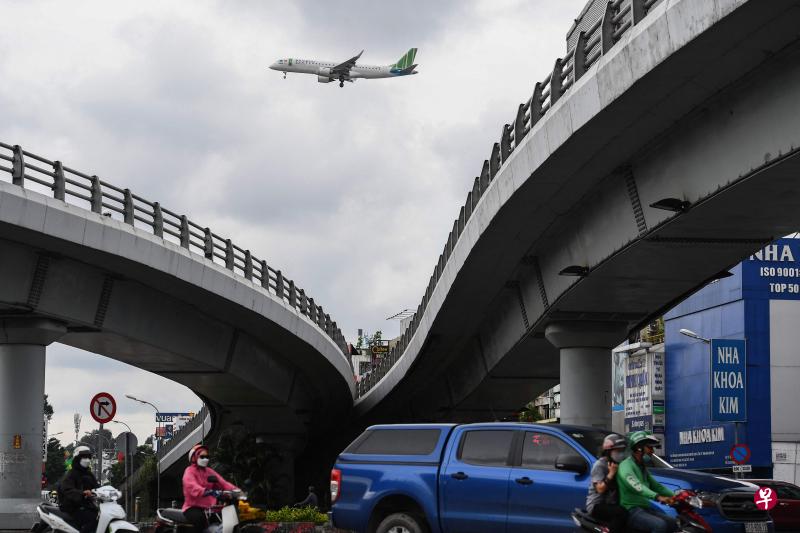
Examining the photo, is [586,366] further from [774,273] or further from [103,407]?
[774,273]

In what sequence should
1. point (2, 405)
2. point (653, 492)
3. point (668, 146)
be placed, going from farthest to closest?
1. point (2, 405)
2. point (668, 146)
3. point (653, 492)

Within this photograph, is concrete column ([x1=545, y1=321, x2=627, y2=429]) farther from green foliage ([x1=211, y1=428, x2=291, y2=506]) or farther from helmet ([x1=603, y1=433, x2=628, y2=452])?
green foliage ([x1=211, y1=428, x2=291, y2=506])

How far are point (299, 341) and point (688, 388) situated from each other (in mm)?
32125

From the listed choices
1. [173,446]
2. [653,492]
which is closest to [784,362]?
[173,446]

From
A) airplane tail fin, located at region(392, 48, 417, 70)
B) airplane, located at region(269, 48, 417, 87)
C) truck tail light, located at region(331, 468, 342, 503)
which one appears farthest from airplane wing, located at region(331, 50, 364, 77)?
truck tail light, located at region(331, 468, 342, 503)

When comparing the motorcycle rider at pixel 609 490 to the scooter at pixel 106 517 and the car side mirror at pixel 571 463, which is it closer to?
the car side mirror at pixel 571 463

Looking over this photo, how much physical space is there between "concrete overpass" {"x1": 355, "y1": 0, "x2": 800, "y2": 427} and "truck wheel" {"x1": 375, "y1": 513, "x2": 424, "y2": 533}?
6.98 meters

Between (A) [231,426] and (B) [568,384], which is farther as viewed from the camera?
(A) [231,426]

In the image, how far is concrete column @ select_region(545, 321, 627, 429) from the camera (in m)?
33.0

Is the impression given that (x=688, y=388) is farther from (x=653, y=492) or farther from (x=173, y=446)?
(x=653, y=492)

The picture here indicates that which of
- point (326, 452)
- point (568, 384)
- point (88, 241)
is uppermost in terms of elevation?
point (88, 241)

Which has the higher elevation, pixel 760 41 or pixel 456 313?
pixel 760 41

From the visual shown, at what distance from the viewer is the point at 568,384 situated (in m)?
33.7

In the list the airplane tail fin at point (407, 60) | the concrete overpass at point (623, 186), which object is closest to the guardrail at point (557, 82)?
the concrete overpass at point (623, 186)
